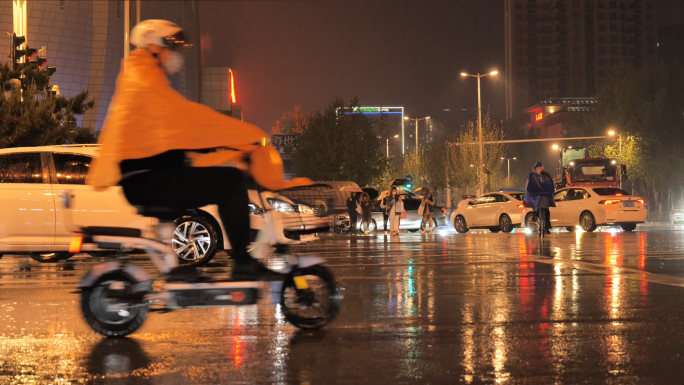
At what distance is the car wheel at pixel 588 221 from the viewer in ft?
84.9

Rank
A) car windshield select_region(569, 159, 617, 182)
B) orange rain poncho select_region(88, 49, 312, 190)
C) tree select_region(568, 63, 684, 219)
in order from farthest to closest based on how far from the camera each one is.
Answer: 1. tree select_region(568, 63, 684, 219)
2. car windshield select_region(569, 159, 617, 182)
3. orange rain poncho select_region(88, 49, 312, 190)

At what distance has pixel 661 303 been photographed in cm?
773

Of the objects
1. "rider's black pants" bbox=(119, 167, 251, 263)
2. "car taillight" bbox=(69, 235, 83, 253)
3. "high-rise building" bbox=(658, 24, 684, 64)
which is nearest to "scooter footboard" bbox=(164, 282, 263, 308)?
"rider's black pants" bbox=(119, 167, 251, 263)

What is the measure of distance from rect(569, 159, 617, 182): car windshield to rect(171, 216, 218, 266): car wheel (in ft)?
119

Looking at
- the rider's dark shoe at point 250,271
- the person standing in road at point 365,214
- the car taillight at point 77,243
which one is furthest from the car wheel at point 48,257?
the person standing in road at point 365,214

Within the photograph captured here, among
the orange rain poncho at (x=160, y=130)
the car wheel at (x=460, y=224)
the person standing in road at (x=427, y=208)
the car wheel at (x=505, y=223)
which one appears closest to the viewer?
the orange rain poncho at (x=160, y=130)

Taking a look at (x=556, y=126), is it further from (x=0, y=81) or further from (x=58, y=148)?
(x=58, y=148)

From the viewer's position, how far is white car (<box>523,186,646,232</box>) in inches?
1001

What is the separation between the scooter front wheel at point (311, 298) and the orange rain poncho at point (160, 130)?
800 millimetres

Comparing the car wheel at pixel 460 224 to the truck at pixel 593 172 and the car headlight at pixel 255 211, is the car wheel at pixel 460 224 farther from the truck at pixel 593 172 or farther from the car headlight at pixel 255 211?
the car headlight at pixel 255 211

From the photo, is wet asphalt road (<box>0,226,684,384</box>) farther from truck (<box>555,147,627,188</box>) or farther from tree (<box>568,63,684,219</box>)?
tree (<box>568,63,684,219</box>)

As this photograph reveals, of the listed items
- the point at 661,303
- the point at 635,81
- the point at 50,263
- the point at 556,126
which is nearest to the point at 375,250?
the point at 50,263

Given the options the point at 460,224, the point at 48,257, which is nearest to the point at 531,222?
the point at 460,224

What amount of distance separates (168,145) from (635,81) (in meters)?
69.8
